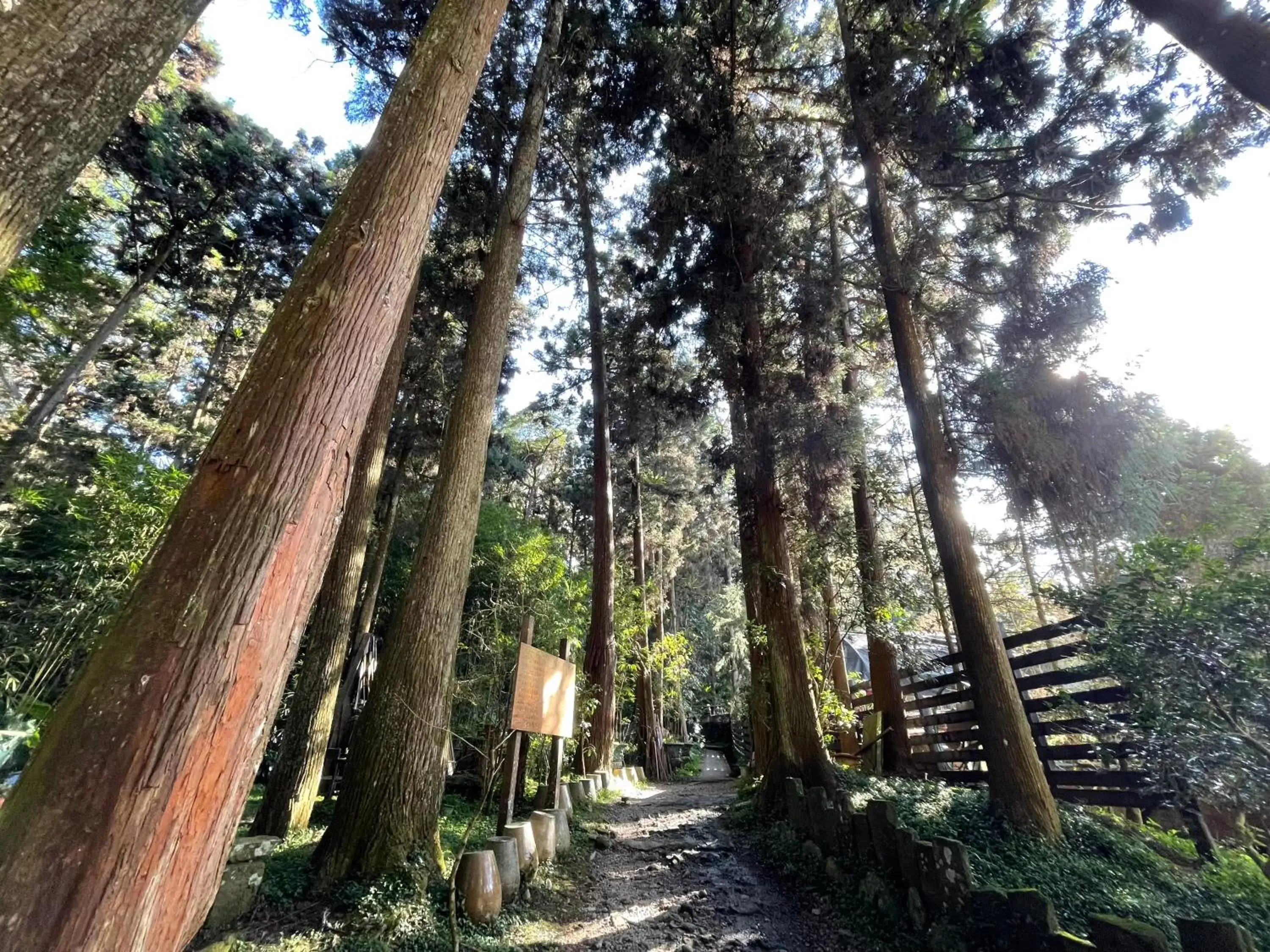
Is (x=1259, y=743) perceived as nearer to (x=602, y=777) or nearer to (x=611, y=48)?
(x=602, y=777)

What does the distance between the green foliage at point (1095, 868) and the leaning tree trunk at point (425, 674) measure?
3.83 metres

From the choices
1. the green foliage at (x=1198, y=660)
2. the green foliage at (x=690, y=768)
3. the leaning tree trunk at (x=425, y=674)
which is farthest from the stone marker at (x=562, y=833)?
the green foliage at (x=690, y=768)

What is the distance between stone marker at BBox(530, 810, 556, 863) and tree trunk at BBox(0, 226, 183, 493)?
10015mm

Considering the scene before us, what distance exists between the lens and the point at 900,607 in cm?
738

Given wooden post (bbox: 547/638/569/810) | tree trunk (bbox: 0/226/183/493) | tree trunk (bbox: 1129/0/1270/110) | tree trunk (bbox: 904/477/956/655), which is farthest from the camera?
tree trunk (bbox: 904/477/956/655)

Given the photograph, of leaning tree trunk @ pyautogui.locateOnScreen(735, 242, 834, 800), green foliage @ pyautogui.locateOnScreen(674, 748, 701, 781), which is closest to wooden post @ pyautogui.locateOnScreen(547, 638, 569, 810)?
leaning tree trunk @ pyautogui.locateOnScreen(735, 242, 834, 800)

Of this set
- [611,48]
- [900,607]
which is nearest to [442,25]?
[611,48]

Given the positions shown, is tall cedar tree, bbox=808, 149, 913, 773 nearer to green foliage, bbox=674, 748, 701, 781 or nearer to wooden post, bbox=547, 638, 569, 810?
wooden post, bbox=547, 638, 569, 810

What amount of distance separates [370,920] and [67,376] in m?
11.3

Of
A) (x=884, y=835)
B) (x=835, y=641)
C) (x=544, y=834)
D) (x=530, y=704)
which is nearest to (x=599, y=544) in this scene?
(x=835, y=641)

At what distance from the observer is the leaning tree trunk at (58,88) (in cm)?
158

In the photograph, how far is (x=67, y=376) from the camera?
9.03 metres

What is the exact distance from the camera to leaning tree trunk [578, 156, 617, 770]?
8688 millimetres

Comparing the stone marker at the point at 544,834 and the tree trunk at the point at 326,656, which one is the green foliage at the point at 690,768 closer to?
the stone marker at the point at 544,834
